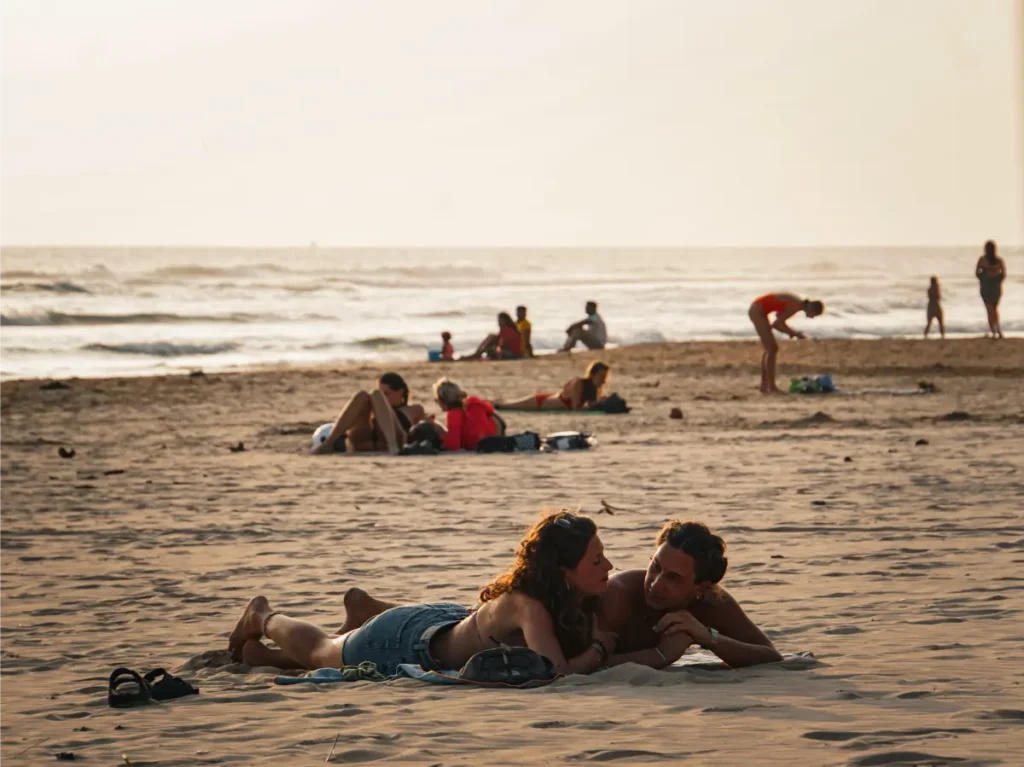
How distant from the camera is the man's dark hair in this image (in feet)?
18.4

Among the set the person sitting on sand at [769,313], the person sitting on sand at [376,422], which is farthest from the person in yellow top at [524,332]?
the person sitting on sand at [376,422]

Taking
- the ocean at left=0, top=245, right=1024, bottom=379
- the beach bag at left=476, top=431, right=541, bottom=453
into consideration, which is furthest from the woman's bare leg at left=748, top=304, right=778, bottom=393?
the ocean at left=0, top=245, right=1024, bottom=379

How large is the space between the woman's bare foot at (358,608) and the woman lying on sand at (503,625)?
0.06 meters

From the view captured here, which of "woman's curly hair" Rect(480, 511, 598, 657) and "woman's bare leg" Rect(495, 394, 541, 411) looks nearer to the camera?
"woman's curly hair" Rect(480, 511, 598, 657)

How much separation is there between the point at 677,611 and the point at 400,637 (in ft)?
3.48

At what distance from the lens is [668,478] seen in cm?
1229

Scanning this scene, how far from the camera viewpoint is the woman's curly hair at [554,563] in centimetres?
558

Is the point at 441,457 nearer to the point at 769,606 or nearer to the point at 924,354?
the point at 769,606

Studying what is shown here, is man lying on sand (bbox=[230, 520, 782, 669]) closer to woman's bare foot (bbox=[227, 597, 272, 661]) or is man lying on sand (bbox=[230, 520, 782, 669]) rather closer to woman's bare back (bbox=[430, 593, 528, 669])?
woman's bare back (bbox=[430, 593, 528, 669])

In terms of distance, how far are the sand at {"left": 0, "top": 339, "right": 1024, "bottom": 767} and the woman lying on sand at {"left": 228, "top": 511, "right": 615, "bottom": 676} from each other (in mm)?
146

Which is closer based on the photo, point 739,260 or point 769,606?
point 769,606

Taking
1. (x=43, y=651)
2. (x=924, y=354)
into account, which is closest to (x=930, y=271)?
(x=924, y=354)

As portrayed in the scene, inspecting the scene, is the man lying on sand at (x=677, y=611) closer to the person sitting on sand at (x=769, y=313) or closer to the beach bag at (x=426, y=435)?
the beach bag at (x=426, y=435)

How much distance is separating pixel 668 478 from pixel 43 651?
6480mm
